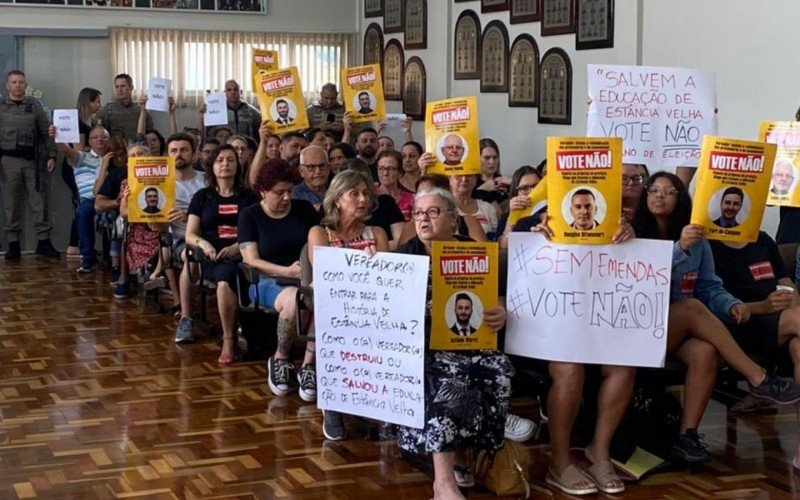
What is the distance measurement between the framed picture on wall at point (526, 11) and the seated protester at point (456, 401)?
5.76m

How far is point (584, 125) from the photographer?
31.7 feet

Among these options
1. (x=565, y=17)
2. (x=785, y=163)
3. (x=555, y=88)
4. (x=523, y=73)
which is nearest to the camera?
(x=785, y=163)

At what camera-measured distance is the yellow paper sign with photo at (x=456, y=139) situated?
690cm

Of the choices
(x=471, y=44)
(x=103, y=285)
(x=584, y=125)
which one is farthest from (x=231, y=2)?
(x=584, y=125)

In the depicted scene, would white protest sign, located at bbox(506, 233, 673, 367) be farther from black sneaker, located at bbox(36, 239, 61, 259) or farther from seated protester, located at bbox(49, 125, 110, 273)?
black sneaker, located at bbox(36, 239, 61, 259)

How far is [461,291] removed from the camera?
471 cm

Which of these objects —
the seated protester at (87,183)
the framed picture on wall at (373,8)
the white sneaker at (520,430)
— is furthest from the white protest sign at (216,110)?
the white sneaker at (520,430)

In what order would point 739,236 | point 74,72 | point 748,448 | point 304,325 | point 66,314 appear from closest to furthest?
point 739,236 → point 748,448 → point 304,325 → point 66,314 → point 74,72

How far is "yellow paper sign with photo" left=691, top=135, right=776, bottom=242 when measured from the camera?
5.07 m

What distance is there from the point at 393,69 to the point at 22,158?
4.14 metres

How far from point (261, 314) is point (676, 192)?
3083 mm

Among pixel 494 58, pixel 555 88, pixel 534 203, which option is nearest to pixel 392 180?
pixel 534 203

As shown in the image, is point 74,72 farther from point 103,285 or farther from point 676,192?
point 676,192

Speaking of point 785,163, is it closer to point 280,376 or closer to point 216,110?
point 280,376
